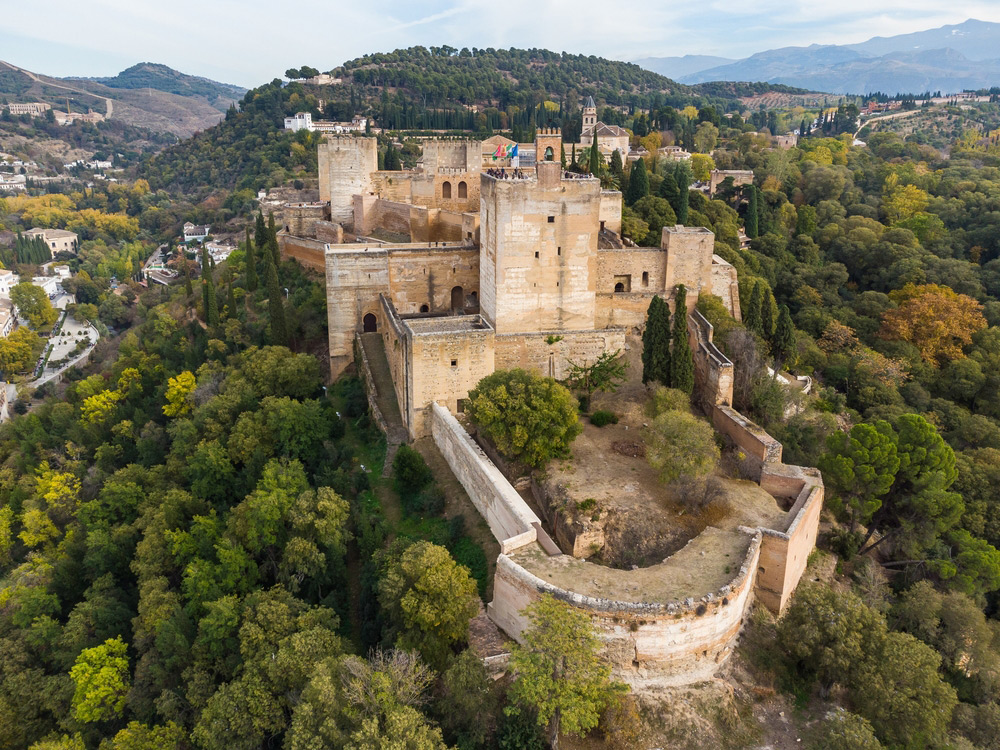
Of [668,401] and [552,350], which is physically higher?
[552,350]

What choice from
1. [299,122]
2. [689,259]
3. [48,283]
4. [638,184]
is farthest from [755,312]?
[48,283]

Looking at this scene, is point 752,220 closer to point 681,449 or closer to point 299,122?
point 681,449

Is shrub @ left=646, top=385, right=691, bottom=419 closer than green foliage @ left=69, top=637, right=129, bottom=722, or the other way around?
green foliage @ left=69, top=637, right=129, bottom=722

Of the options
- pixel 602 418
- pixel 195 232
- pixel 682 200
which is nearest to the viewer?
pixel 602 418

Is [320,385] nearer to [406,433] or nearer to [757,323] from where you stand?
[406,433]

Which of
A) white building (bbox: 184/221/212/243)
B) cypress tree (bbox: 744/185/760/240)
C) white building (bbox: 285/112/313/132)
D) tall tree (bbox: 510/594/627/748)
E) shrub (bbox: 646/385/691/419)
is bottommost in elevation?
tall tree (bbox: 510/594/627/748)

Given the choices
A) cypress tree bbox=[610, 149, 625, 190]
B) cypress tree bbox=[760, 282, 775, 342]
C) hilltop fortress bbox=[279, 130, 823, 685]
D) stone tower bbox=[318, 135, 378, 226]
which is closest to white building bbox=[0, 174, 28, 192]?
stone tower bbox=[318, 135, 378, 226]

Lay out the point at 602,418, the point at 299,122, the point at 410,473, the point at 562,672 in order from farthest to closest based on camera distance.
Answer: the point at 299,122 < the point at 602,418 < the point at 410,473 < the point at 562,672

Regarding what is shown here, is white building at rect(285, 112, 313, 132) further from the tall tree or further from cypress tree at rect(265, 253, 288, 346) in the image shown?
the tall tree
